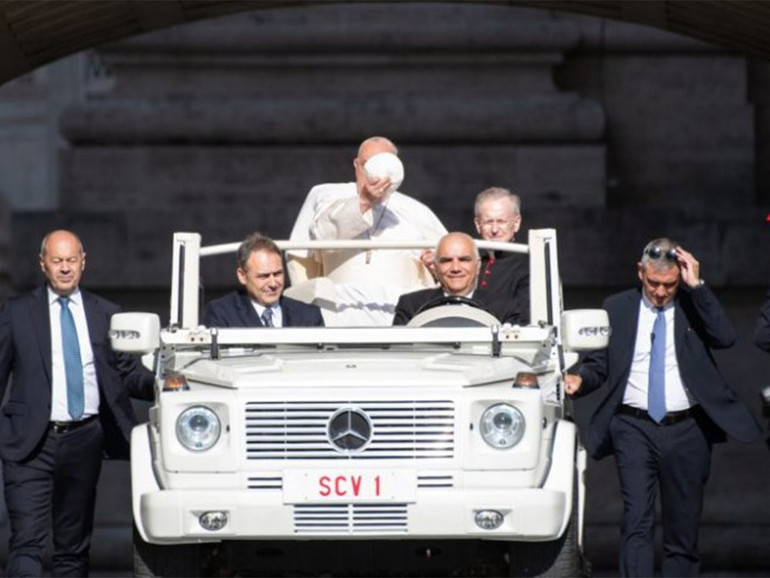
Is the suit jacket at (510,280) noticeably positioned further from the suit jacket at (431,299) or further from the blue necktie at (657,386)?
the blue necktie at (657,386)

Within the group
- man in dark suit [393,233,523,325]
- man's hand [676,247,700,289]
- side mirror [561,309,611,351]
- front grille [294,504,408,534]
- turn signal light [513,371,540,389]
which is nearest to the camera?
front grille [294,504,408,534]

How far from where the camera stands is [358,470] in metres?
11.9

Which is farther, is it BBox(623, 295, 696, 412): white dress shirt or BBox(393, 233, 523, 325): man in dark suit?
BBox(623, 295, 696, 412): white dress shirt

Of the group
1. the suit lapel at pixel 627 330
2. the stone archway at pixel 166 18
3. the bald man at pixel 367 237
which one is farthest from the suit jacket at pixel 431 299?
the stone archway at pixel 166 18

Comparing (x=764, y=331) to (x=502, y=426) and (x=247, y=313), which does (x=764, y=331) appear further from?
(x=247, y=313)

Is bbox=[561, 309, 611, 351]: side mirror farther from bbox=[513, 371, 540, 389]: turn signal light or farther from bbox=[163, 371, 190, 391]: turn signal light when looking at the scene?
bbox=[163, 371, 190, 391]: turn signal light

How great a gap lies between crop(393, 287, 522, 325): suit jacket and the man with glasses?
83 mm

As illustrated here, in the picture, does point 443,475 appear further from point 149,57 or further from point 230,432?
point 149,57

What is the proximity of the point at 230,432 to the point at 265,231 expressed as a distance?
7219mm

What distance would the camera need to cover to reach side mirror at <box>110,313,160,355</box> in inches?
498

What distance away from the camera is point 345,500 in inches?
467

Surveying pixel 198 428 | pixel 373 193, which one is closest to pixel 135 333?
pixel 198 428

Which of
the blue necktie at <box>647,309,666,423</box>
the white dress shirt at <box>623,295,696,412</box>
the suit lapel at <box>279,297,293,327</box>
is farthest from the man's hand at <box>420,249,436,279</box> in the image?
the blue necktie at <box>647,309,666,423</box>

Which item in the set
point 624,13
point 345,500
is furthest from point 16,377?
point 624,13
